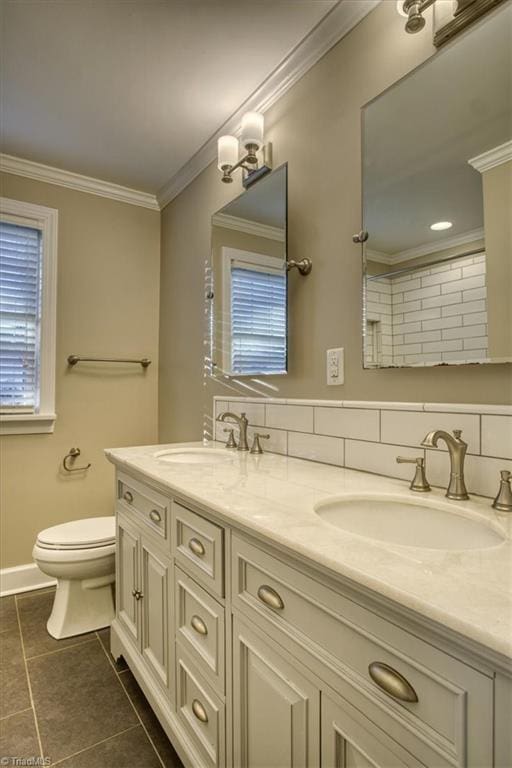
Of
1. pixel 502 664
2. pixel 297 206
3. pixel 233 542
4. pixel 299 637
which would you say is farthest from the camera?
pixel 297 206

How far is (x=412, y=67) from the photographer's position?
3.87 feet

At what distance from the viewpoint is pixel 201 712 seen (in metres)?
1.05

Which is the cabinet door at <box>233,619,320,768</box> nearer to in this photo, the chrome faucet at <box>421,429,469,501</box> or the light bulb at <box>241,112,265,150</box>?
the chrome faucet at <box>421,429,469,501</box>

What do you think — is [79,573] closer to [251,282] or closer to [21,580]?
[21,580]

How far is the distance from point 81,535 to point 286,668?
1499 mm

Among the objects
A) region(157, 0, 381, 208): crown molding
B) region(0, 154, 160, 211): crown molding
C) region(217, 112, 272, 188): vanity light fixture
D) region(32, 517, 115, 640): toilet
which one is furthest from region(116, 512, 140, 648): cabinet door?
region(0, 154, 160, 211): crown molding

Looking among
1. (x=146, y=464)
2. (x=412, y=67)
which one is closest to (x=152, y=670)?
(x=146, y=464)

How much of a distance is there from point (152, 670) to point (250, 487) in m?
0.80

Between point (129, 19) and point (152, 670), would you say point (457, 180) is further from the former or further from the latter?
point (152, 670)

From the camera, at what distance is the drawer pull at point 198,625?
40.8 inches

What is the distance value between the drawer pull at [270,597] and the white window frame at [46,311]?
2001mm

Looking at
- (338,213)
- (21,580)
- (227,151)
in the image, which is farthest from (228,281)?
(21,580)

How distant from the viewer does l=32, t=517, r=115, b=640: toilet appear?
1811 mm

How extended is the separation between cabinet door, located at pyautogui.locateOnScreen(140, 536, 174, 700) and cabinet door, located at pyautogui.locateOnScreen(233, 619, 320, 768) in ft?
1.29
